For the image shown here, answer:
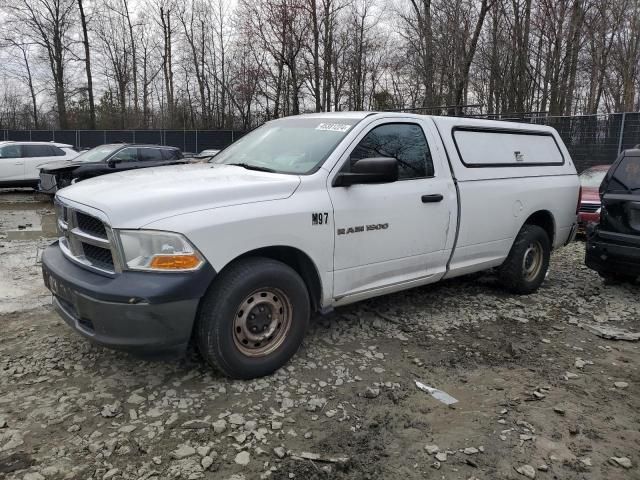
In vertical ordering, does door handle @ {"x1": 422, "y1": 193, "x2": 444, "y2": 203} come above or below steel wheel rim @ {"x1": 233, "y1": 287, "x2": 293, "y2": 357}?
above

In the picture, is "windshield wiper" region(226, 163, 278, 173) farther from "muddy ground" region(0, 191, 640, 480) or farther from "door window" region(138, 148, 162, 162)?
"door window" region(138, 148, 162, 162)

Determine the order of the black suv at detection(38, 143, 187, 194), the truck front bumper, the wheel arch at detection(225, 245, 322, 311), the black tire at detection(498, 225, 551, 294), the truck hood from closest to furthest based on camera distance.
A: 1. the truck front bumper
2. the truck hood
3. the wheel arch at detection(225, 245, 322, 311)
4. the black tire at detection(498, 225, 551, 294)
5. the black suv at detection(38, 143, 187, 194)

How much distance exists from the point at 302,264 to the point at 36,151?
14.7m

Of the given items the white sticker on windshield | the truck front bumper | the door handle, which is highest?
the white sticker on windshield

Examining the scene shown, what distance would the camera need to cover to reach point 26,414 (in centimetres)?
310

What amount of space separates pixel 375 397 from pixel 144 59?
39516mm

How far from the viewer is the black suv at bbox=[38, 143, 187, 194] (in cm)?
1213

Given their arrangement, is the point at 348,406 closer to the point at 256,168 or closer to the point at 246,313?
the point at 246,313

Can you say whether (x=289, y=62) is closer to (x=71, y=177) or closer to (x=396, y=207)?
(x=71, y=177)

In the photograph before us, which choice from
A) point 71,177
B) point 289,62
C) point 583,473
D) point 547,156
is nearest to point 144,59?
point 289,62

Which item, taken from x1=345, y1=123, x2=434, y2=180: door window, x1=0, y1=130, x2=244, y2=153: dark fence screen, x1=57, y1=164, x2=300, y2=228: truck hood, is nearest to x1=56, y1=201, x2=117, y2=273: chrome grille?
x1=57, y1=164, x2=300, y2=228: truck hood

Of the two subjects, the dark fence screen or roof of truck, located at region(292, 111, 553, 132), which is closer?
roof of truck, located at region(292, 111, 553, 132)

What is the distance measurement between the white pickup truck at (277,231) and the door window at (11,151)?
1316 cm

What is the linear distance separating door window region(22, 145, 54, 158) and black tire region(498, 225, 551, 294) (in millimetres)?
14643
